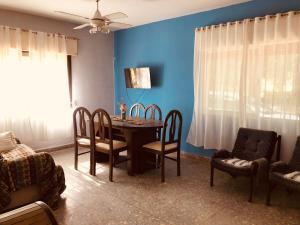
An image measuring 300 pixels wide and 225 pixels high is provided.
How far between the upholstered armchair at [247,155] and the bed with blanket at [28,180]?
197cm

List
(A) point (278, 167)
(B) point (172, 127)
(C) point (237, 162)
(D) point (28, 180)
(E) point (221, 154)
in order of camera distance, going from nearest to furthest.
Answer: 1. (D) point (28, 180)
2. (A) point (278, 167)
3. (C) point (237, 162)
4. (E) point (221, 154)
5. (B) point (172, 127)

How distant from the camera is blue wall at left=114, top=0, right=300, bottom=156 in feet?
13.1

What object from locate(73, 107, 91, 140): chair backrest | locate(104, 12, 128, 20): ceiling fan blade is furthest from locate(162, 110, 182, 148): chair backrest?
locate(104, 12, 128, 20): ceiling fan blade

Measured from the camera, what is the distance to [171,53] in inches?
182

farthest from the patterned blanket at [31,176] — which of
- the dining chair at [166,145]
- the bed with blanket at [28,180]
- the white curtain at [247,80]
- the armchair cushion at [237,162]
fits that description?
the white curtain at [247,80]

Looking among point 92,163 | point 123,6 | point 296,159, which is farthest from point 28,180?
point 296,159

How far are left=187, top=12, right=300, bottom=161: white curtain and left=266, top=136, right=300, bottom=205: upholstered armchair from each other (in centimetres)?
33

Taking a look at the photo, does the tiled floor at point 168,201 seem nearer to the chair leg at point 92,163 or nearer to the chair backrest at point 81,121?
the chair leg at point 92,163

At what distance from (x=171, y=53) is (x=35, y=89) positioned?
2.57 m

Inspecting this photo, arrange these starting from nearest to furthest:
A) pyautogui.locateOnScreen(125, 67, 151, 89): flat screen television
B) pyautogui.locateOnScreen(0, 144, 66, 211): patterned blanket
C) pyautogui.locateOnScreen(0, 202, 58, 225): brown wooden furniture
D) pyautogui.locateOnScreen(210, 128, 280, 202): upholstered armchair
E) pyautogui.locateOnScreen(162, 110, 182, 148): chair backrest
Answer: pyautogui.locateOnScreen(0, 202, 58, 225): brown wooden furniture
pyautogui.locateOnScreen(0, 144, 66, 211): patterned blanket
pyautogui.locateOnScreen(210, 128, 280, 202): upholstered armchair
pyautogui.locateOnScreen(162, 110, 182, 148): chair backrest
pyautogui.locateOnScreen(125, 67, 151, 89): flat screen television

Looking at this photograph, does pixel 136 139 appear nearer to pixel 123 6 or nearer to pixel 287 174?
pixel 287 174

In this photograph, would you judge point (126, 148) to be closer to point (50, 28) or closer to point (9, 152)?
point (9, 152)

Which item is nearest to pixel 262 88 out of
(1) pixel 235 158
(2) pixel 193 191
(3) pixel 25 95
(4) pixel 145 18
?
(1) pixel 235 158

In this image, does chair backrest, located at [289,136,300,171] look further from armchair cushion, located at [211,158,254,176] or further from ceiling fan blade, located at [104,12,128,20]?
ceiling fan blade, located at [104,12,128,20]
